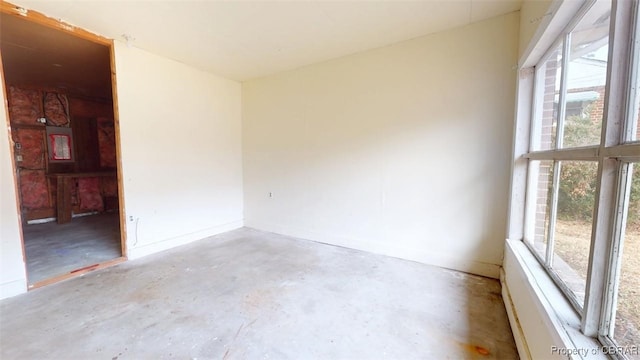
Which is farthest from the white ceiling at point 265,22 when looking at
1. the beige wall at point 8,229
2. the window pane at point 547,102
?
the beige wall at point 8,229

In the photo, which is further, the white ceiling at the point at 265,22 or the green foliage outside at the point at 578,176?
the white ceiling at the point at 265,22

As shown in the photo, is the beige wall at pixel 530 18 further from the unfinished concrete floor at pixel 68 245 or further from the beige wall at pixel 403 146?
the unfinished concrete floor at pixel 68 245

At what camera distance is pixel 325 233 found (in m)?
3.89

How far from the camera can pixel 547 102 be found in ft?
6.88

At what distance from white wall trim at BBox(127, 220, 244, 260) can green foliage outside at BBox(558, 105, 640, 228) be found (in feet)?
13.9

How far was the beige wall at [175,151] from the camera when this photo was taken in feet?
10.6

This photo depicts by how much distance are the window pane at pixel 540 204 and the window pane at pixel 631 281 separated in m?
0.96

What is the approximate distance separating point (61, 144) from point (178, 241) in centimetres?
402

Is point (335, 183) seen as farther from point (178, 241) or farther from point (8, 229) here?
point (8, 229)

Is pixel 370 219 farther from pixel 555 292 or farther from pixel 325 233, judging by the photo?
pixel 555 292

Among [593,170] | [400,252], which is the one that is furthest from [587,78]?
[400,252]

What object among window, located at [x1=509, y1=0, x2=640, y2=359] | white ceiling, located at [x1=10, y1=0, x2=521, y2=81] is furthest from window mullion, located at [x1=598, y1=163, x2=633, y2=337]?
white ceiling, located at [x1=10, y1=0, x2=521, y2=81]

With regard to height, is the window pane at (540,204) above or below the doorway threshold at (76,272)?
above

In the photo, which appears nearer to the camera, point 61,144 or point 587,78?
point 587,78
